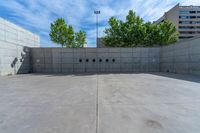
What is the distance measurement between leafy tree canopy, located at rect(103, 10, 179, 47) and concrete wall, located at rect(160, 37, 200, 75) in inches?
346

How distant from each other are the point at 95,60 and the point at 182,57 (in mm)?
10831

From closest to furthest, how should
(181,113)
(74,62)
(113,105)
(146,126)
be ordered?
(146,126) → (181,113) → (113,105) → (74,62)

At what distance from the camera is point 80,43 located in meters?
35.9

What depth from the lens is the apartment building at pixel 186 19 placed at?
53.7 metres

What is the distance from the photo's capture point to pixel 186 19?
54.2m

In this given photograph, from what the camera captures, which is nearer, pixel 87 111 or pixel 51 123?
pixel 51 123

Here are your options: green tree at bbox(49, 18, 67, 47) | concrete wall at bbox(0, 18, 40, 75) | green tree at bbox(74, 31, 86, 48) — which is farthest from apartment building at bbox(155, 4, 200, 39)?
concrete wall at bbox(0, 18, 40, 75)

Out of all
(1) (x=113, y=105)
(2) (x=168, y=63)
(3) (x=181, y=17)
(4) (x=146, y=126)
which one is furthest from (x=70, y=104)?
(3) (x=181, y=17)

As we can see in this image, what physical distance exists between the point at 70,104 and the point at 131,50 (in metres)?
14.6

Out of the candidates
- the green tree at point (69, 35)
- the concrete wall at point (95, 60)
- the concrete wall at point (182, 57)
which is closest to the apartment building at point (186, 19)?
the concrete wall at point (182, 57)

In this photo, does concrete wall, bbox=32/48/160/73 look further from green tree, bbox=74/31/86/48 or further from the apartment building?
the apartment building

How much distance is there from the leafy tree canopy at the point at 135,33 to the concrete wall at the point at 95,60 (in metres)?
8.41

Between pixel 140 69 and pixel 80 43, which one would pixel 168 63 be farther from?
pixel 80 43

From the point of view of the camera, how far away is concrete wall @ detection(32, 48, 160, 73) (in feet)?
53.6
